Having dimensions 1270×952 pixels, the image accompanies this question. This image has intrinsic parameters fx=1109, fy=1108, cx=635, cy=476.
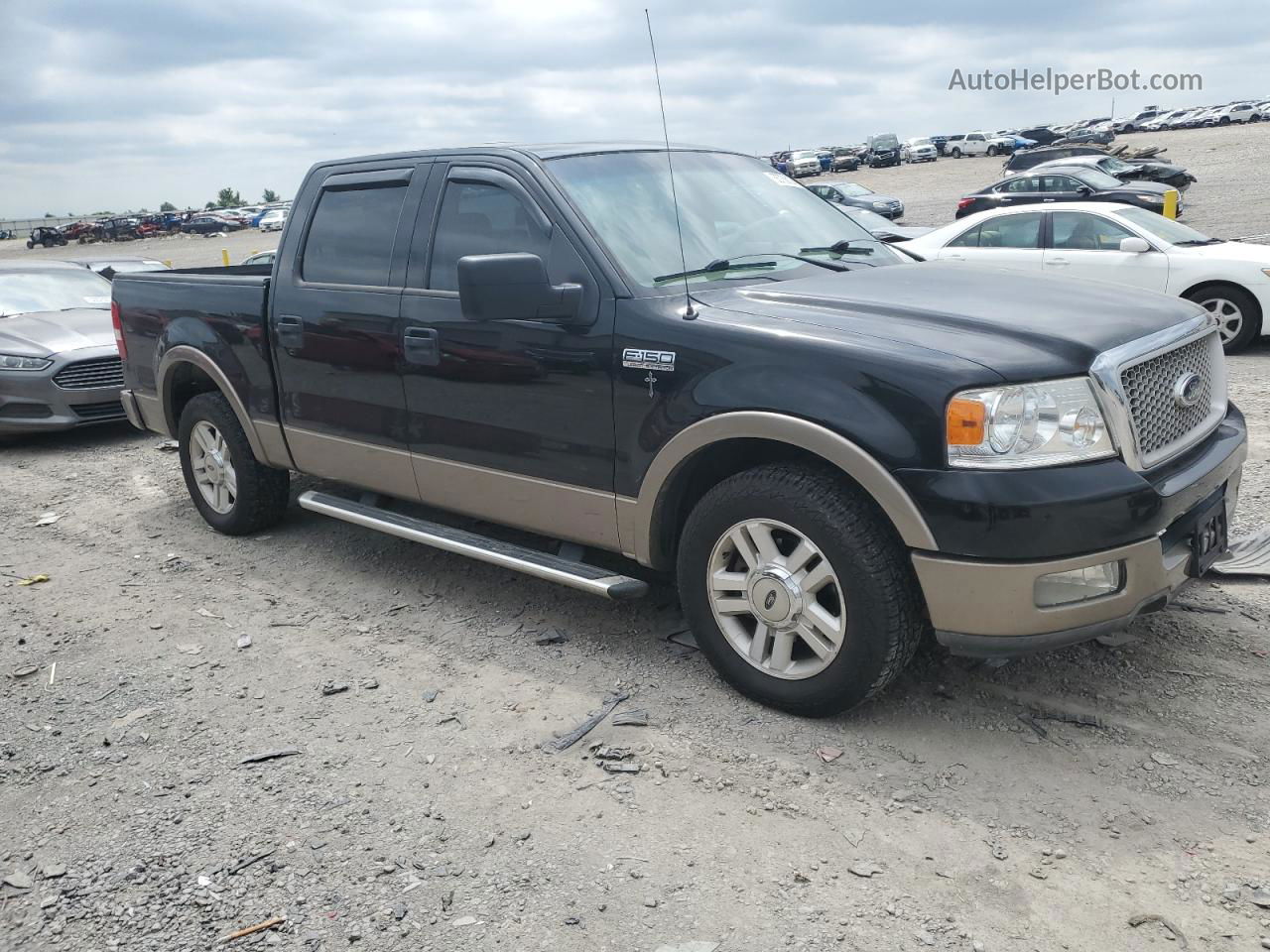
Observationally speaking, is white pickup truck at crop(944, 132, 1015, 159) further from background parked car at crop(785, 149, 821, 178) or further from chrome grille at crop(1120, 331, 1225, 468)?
chrome grille at crop(1120, 331, 1225, 468)

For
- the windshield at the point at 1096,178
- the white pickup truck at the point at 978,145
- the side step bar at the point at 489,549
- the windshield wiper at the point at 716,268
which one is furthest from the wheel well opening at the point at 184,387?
the white pickup truck at the point at 978,145

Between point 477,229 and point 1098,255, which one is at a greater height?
point 477,229

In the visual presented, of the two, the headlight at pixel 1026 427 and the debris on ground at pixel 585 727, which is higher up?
the headlight at pixel 1026 427

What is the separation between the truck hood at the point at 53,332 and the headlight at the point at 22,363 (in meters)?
0.05

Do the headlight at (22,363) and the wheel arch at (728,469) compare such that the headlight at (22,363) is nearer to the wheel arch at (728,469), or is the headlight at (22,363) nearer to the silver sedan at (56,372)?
the silver sedan at (56,372)

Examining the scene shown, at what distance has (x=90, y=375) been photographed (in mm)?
9148

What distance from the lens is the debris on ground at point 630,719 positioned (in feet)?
12.4

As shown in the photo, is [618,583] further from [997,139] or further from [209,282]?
[997,139]

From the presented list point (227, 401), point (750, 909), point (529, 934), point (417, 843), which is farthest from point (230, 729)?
point (227, 401)

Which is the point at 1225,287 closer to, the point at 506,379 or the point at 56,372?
the point at 506,379

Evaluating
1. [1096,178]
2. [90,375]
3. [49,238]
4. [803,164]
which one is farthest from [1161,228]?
[49,238]

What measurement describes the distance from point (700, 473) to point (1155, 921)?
195cm

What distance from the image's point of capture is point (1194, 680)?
3.81m

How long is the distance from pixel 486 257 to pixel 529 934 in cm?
213
